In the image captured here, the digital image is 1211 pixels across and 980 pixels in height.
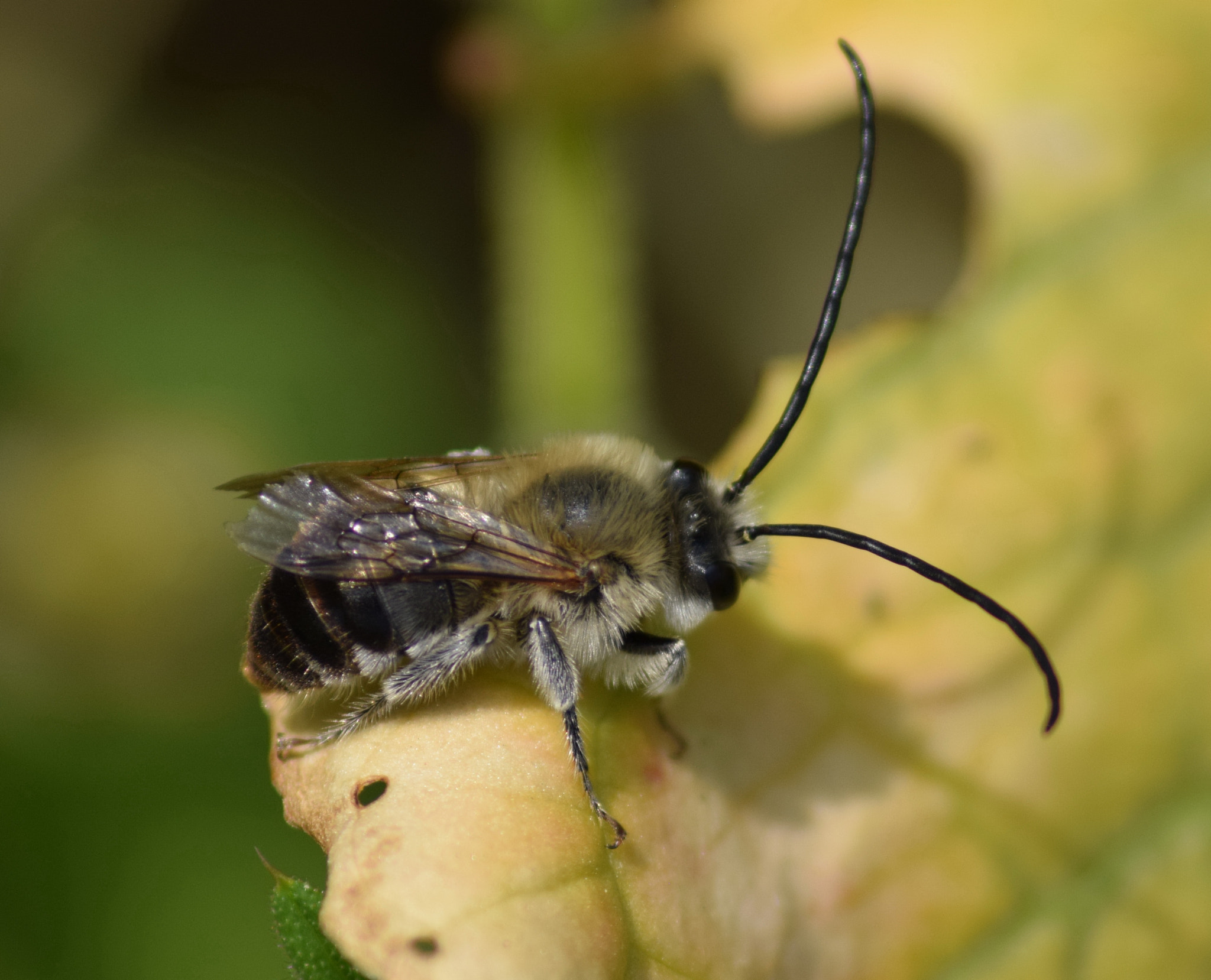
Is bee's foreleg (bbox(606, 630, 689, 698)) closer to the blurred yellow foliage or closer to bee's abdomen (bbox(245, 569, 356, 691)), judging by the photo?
the blurred yellow foliage

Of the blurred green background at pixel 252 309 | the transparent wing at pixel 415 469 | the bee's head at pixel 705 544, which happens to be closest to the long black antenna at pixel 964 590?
the bee's head at pixel 705 544

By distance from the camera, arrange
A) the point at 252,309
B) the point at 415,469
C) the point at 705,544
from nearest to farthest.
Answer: the point at 705,544
the point at 415,469
the point at 252,309

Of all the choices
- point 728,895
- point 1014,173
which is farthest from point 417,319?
point 728,895

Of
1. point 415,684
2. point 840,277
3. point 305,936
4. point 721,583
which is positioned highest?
point 840,277

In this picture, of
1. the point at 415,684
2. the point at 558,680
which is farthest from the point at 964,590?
the point at 415,684

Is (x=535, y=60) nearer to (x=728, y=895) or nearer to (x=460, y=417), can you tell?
(x=460, y=417)

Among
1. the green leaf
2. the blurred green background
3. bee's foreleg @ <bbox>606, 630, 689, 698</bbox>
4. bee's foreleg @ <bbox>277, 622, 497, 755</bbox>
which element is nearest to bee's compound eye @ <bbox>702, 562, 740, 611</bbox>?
bee's foreleg @ <bbox>606, 630, 689, 698</bbox>

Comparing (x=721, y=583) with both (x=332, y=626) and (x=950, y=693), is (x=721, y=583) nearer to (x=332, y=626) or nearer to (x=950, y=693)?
→ (x=950, y=693)
